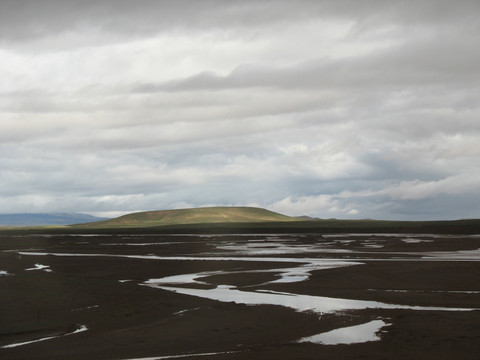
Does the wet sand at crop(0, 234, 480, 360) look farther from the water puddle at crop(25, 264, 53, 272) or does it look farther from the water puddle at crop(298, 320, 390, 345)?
A: the water puddle at crop(25, 264, 53, 272)

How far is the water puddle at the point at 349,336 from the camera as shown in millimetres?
16891

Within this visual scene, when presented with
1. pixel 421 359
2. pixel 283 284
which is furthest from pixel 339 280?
pixel 421 359

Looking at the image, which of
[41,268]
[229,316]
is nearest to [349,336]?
[229,316]

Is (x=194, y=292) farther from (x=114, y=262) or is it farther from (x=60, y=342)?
(x=114, y=262)

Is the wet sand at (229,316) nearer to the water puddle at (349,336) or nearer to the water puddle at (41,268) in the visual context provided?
the water puddle at (349,336)

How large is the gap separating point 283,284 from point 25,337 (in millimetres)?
16063

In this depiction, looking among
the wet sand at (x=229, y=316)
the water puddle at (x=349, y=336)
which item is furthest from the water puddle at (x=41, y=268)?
the water puddle at (x=349, y=336)

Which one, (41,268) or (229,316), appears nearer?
(229,316)

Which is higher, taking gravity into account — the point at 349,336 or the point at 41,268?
the point at 41,268

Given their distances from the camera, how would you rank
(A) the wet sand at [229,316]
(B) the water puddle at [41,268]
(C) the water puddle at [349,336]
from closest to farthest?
(A) the wet sand at [229,316] < (C) the water puddle at [349,336] < (B) the water puddle at [41,268]

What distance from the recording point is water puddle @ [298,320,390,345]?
16891 mm

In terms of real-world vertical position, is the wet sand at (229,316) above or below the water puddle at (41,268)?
below

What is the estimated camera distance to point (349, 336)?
17594 mm

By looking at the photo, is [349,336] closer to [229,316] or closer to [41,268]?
[229,316]
